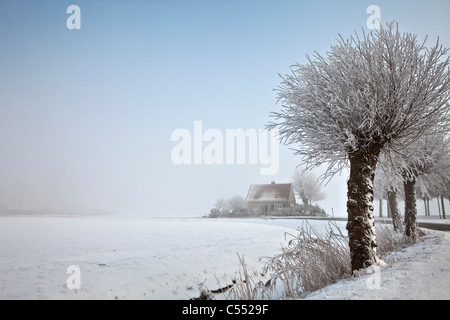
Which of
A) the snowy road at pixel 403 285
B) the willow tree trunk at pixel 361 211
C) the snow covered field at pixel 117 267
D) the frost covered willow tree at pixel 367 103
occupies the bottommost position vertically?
the snow covered field at pixel 117 267

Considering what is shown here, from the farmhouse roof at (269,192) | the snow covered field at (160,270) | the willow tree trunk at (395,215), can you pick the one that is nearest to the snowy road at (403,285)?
the snow covered field at (160,270)

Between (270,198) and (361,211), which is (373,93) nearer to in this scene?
(361,211)

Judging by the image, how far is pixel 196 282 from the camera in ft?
27.9

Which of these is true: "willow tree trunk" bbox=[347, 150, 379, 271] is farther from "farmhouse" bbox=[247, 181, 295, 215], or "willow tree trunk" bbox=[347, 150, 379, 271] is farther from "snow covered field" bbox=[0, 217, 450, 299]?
"farmhouse" bbox=[247, 181, 295, 215]

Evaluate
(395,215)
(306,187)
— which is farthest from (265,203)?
(395,215)

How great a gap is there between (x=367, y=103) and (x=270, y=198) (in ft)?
147

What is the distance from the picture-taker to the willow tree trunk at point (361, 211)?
4.48m

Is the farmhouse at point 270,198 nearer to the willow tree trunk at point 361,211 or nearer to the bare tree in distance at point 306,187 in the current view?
the bare tree in distance at point 306,187

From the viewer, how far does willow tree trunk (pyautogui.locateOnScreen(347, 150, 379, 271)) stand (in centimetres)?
448

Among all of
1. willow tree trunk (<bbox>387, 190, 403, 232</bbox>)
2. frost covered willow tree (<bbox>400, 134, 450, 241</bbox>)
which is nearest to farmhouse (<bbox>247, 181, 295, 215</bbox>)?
willow tree trunk (<bbox>387, 190, 403, 232</bbox>)
